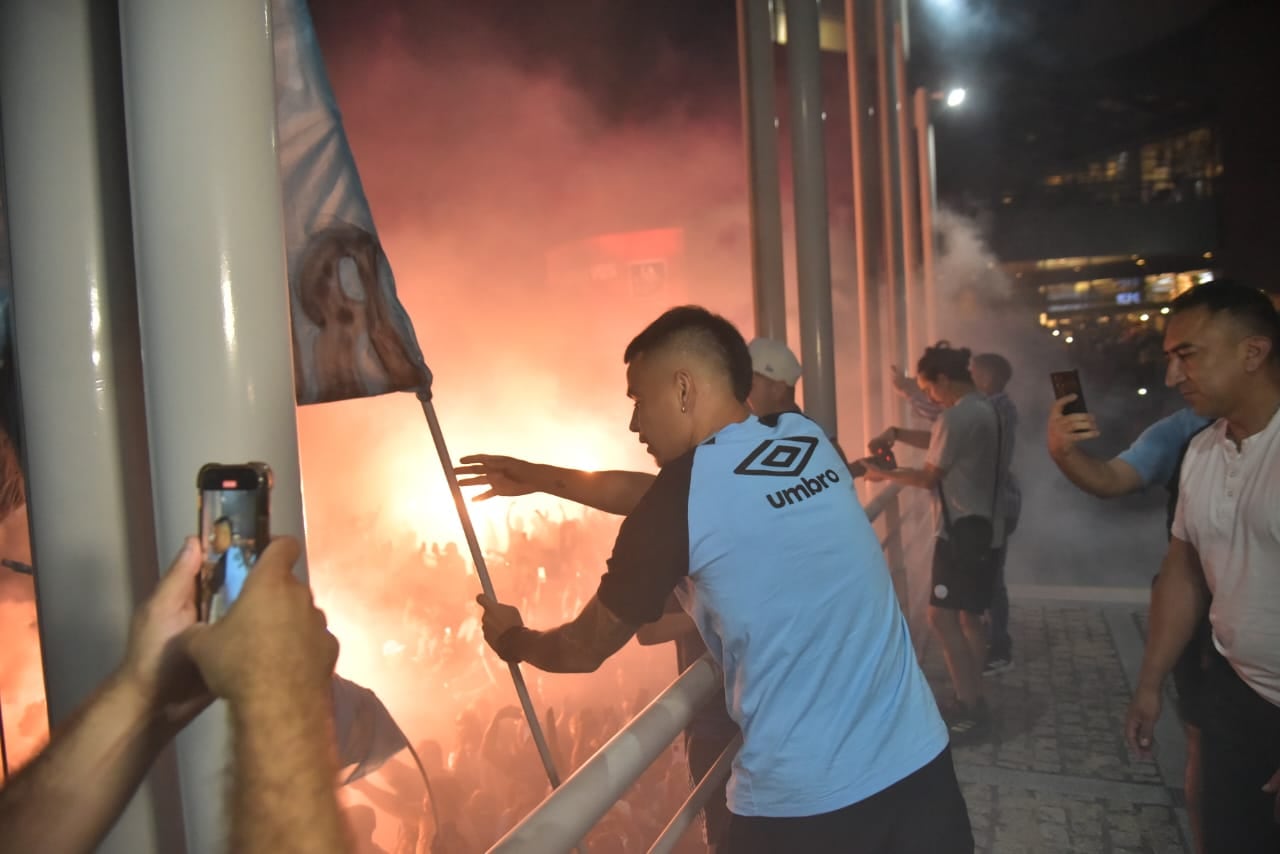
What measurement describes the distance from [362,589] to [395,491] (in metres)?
2.32

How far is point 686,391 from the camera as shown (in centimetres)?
185

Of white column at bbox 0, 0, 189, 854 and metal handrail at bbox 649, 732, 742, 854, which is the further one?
metal handrail at bbox 649, 732, 742, 854

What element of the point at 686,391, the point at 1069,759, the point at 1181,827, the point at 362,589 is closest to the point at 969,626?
the point at 1069,759

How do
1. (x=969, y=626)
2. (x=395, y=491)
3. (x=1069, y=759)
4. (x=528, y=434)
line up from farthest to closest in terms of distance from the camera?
(x=528, y=434)
(x=395, y=491)
(x=969, y=626)
(x=1069, y=759)

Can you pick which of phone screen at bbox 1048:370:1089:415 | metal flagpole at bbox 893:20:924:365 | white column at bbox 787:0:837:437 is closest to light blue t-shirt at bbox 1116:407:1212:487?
phone screen at bbox 1048:370:1089:415

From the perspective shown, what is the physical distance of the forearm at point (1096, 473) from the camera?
97.6 inches

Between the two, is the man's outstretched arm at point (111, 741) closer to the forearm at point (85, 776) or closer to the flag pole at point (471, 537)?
the forearm at point (85, 776)

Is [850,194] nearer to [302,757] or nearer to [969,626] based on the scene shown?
[969,626]

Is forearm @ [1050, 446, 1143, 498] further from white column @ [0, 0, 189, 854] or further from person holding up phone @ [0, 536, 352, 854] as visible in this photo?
white column @ [0, 0, 189, 854]

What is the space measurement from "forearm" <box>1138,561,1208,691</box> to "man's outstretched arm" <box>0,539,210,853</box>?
2417mm

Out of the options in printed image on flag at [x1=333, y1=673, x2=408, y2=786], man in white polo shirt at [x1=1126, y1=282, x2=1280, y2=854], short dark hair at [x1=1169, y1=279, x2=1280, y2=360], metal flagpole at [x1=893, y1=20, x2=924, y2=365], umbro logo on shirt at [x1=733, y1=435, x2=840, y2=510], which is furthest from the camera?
metal flagpole at [x1=893, y1=20, x2=924, y2=365]

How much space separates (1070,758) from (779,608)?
257cm

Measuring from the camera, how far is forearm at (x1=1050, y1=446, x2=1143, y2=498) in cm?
248

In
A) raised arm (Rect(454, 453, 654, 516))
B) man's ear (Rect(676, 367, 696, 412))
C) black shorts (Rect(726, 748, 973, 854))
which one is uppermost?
man's ear (Rect(676, 367, 696, 412))
